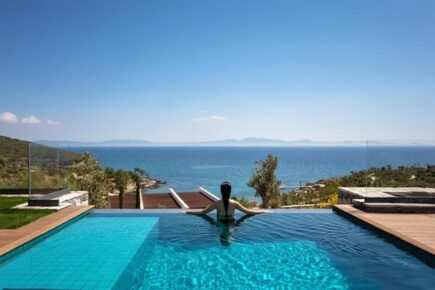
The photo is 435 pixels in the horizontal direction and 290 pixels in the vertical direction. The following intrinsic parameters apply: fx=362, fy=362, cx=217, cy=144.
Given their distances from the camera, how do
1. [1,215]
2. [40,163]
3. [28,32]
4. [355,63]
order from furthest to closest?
[355,63]
[28,32]
[40,163]
[1,215]

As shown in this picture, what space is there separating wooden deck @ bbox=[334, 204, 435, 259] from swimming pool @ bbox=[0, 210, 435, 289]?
34cm

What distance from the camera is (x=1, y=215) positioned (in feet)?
34.7

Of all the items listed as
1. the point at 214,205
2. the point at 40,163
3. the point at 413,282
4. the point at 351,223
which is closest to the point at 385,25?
the point at 351,223

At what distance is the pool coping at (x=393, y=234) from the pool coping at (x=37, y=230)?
8437 mm

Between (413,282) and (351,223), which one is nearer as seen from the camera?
(413,282)

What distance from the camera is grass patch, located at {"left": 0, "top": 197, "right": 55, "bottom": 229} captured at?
958cm

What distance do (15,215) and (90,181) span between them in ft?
22.4

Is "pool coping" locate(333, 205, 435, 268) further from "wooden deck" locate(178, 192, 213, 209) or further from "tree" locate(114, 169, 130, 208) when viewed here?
"tree" locate(114, 169, 130, 208)

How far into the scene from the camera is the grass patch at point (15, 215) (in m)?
9.58

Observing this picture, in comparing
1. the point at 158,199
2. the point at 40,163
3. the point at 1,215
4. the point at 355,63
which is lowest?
the point at 158,199

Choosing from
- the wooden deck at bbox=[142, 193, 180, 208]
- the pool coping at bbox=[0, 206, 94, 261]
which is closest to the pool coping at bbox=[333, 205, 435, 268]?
the pool coping at bbox=[0, 206, 94, 261]

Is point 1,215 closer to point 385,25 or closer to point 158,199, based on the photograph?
point 158,199

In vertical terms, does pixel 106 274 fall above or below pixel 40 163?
below

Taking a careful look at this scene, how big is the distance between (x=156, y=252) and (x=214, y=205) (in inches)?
123
